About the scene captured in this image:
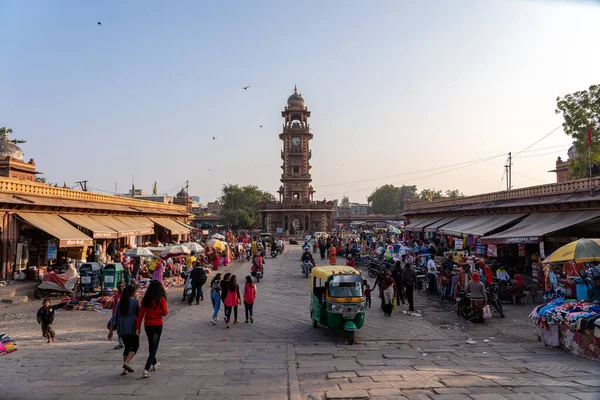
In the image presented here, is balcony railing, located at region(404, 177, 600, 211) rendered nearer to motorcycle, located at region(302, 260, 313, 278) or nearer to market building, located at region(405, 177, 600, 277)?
market building, located at region(405, 177, 600, 277)

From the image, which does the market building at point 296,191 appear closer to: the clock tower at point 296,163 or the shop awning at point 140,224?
the clock tower at point 296,163

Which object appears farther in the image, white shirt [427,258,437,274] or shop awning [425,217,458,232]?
shop awning [425,217,458,232]

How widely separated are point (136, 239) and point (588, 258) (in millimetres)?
22787

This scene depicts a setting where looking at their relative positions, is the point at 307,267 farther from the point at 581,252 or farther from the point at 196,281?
the point at 581,252

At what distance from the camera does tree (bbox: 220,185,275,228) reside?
69062 mm

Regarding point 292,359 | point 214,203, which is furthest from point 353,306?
point 214,203

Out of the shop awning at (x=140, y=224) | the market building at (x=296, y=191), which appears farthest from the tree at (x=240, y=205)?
the shop awning at (x=140, y=224)

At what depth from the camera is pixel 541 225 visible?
15.2 meters

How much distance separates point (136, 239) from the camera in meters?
25.4

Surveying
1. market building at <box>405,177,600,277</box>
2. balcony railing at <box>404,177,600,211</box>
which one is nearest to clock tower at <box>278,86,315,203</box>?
balcony railing at <box>404,177,600,211</box>

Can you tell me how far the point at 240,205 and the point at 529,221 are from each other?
56916 mm

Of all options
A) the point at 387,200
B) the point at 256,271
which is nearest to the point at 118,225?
the point at 256,271

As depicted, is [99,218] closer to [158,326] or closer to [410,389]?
[158,326]

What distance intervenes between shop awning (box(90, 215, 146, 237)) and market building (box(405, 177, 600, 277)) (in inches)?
596
